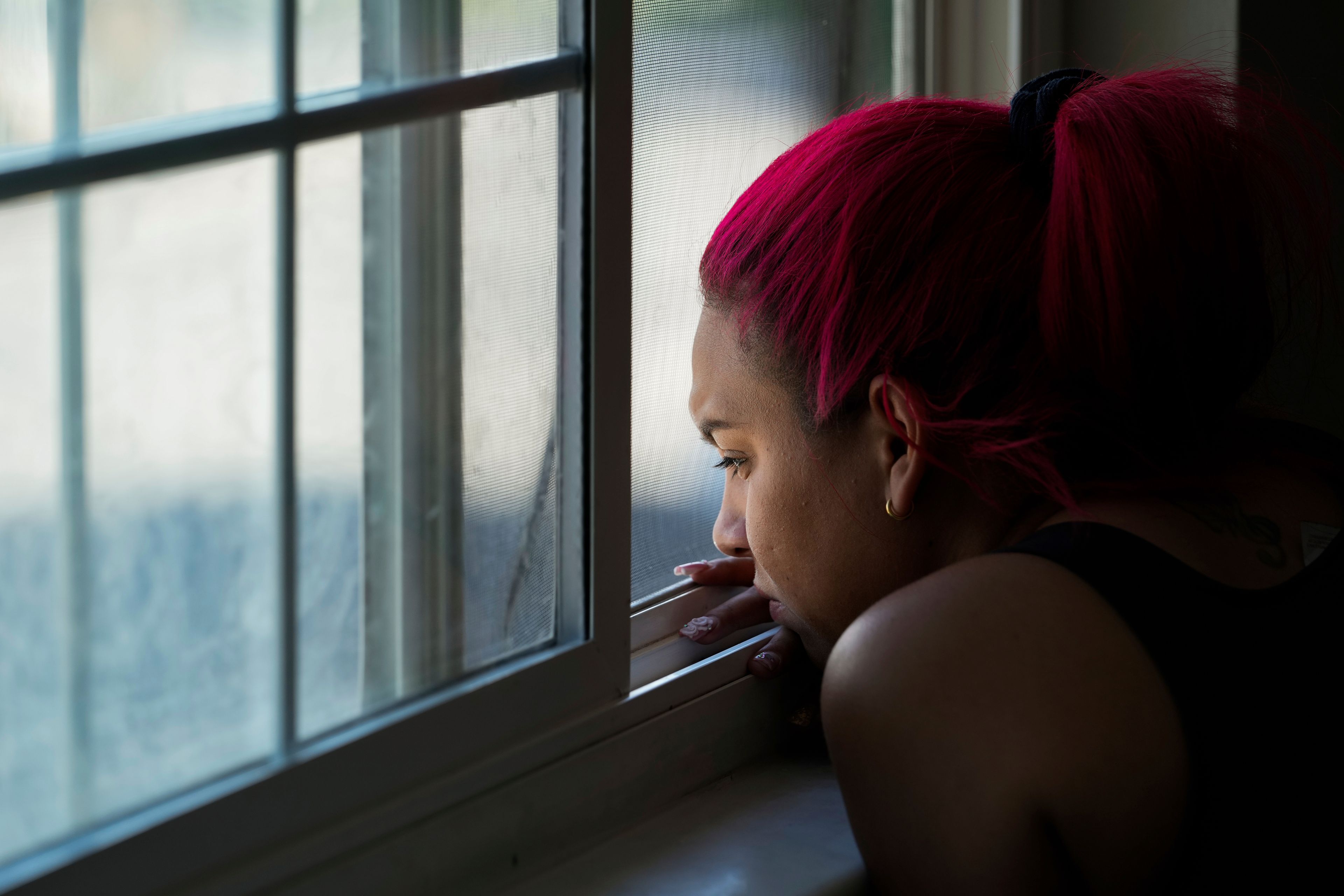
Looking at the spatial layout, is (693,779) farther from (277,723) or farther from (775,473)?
(277,723)

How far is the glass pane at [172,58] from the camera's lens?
542 millimetres

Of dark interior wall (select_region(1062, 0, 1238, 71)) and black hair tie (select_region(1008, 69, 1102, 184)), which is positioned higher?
dark interior wall (select_region(1062, 0, 1238, 71))

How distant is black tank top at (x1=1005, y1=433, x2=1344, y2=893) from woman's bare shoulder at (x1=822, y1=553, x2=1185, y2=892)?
15mm

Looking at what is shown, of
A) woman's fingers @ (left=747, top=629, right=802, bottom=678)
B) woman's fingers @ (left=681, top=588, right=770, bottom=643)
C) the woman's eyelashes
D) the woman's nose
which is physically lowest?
woman's fingers @ (left=747, top=629, right=802, bottom=678)

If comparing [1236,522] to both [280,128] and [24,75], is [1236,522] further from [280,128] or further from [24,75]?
[24,75]

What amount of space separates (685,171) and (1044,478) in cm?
45

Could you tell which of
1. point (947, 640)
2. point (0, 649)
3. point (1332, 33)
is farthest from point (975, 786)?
point (1332, 33)

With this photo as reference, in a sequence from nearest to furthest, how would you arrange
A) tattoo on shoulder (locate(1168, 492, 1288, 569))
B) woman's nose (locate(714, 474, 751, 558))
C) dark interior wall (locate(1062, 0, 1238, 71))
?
tattoo on shoulder (locate(1168, 492, 1288, 569)) < woman's nose (locate(714, 474, 751, 558)) < dark interior wall (locate(1062, 0, 1238, 71))

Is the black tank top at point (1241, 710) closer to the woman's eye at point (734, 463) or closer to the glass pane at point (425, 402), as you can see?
the woman's eye at point (734, 463)

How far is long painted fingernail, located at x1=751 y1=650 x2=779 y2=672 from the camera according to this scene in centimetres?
107

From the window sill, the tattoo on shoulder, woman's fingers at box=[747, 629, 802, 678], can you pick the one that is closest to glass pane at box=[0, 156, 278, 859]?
the window sill

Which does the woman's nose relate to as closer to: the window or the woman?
the woman

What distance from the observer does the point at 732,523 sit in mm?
1044

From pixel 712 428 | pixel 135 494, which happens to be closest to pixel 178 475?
pixel 135 494
